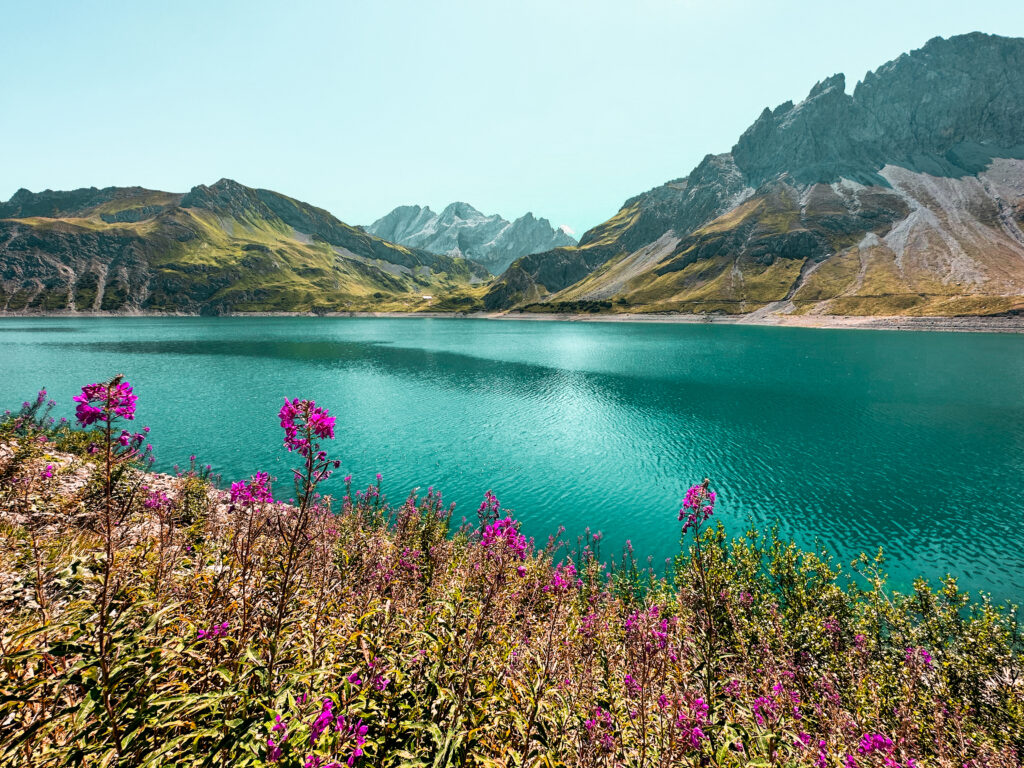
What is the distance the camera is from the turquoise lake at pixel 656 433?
111 ft

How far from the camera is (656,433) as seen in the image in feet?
182

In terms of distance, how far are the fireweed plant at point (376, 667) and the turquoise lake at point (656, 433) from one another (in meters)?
17.4

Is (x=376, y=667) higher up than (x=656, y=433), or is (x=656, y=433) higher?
(x=376, y=667)

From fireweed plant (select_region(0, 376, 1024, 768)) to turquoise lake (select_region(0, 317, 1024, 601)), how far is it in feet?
57.2

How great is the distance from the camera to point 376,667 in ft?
20.7

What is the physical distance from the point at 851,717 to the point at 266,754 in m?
13.7

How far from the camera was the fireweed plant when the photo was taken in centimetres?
472

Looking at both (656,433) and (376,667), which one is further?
(656,433)

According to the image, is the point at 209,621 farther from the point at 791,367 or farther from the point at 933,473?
the point at 791,367

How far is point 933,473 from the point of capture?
4284 centimetres

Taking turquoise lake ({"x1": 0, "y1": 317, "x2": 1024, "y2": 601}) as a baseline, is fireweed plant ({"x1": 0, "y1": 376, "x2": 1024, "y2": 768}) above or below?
above

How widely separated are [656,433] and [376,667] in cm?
5394

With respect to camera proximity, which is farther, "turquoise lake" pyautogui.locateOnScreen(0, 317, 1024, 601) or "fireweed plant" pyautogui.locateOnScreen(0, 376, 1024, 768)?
"turquoise lake" pyautogui.locateOnScreen(0, 317, 1024, 601)

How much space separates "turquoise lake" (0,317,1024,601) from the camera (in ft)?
111
